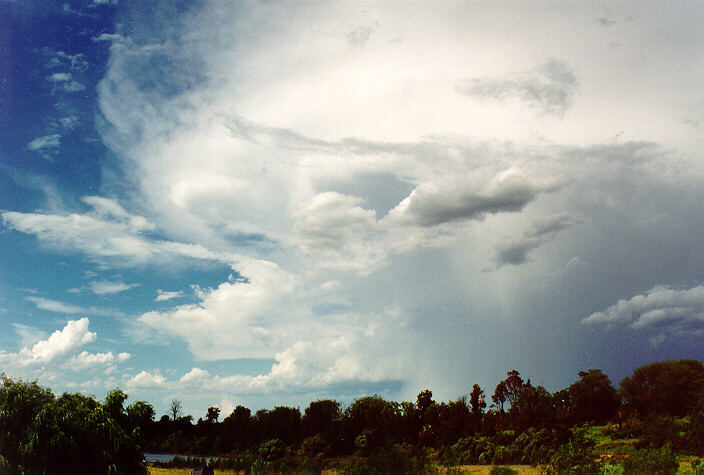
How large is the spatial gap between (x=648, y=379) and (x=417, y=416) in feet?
98.8

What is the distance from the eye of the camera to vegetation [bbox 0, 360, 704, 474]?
83.8ft

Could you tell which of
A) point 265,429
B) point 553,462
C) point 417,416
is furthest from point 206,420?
point 553,462

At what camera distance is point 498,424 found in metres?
65.9

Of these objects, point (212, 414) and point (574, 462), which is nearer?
point (574, 462)

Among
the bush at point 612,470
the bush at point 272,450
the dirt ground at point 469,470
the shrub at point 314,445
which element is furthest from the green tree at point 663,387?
the bush at point 272,450

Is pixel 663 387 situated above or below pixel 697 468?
above

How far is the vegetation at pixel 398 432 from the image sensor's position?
25.5 m

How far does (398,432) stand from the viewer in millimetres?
67750

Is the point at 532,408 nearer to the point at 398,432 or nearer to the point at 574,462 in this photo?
the point at 398,432

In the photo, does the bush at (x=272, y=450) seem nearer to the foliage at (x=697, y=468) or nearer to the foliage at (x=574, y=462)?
the foliage at (x=574, y=462)

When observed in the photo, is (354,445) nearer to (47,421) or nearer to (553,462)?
(553,462)

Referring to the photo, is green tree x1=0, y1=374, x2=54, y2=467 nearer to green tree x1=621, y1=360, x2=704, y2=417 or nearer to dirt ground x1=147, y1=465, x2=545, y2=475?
dirt ground x1=147, y1=465, x2=545, y2=475

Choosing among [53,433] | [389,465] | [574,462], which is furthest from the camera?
[389,465]

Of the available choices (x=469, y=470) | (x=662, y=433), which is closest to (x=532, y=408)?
(x=662, y=433)
